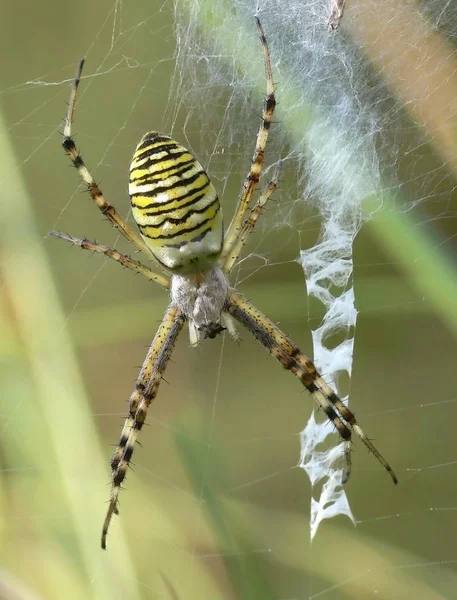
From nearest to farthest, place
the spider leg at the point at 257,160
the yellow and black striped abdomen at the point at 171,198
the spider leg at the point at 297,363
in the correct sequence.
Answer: the yellow and black striped abdomen at the point at 171,198 → the spider leg at the point at 257,160 → the spider leg at the point at 297,363

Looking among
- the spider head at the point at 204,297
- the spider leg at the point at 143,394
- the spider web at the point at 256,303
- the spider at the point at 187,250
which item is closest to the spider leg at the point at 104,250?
the spider at the point at 187,250

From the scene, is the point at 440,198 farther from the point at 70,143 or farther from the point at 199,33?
the point at 70,143

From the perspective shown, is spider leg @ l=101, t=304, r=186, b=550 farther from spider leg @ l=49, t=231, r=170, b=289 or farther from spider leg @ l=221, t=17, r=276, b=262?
spider leg @ l=221, t=17, r=276, b=262

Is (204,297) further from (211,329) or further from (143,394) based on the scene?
(143,394)

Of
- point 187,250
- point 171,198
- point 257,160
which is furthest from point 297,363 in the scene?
point 171,198

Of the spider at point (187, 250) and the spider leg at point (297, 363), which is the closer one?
the spider at point (187, 250)

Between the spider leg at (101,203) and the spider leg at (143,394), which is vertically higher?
the spider leg at (101,203)

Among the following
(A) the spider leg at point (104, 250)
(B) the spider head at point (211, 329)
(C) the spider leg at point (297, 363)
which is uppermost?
(A) the spider leg at point (104, 250)

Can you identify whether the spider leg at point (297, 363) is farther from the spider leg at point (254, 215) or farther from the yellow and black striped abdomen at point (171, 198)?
the yellow and black striped abdomen at point (171, 198)

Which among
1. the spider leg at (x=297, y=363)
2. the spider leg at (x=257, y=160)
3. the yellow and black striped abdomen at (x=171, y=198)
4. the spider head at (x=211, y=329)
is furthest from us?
the spider head at (x=211, y=329)
